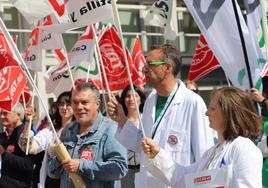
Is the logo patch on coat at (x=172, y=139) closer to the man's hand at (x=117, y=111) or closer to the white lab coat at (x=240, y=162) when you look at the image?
the man's hand at (x=117, y=111)

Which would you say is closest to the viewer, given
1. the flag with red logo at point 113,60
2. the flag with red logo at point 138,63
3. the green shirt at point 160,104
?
the green shirt at point 160,104

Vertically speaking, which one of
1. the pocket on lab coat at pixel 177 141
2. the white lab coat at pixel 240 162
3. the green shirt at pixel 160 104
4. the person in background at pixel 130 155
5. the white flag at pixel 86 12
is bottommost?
the person in background at pixel 130 155

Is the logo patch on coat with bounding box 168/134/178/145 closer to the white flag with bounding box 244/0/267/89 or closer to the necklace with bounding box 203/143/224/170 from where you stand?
the white flag with bounding box 244/0/267/89

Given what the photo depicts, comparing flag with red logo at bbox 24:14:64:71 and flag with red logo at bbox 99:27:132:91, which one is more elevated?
flag with red logo at bbox 24:14:64:71

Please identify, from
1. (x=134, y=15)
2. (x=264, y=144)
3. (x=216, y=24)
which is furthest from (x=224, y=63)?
(x=134, y=15)

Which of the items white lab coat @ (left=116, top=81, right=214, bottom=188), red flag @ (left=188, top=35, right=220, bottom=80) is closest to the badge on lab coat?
white lab coat @ (left=116, top=81, right=214, bottom=188)

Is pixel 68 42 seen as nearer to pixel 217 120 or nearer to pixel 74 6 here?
pixel 74 6

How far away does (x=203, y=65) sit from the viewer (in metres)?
9.18

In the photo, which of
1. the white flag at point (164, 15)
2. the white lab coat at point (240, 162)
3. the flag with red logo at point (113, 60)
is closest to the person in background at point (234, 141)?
the white lab coat at point (240, 162)

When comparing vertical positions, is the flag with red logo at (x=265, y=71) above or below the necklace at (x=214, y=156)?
above

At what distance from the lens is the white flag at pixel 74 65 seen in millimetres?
8156

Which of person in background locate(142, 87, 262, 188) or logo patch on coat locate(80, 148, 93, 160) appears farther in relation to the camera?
logo patch on coat locate(80, 148, 93, 160)

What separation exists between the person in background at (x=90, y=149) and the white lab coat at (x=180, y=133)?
4.8 inches

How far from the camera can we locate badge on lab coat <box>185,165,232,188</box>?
345 cm
